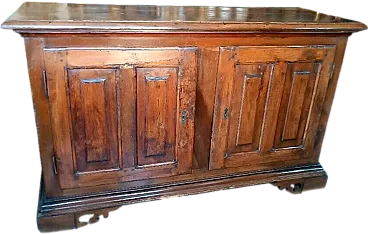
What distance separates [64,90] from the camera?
5.04ft

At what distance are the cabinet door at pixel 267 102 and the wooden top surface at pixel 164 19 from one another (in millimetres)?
123

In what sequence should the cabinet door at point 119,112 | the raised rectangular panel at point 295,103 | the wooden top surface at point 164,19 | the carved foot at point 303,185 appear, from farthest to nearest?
the carved foot at point 303,185 → the raised rectangular panel at point 295,103 → the cabinet door at point 119,112 → the wooden top surface at point 164,19

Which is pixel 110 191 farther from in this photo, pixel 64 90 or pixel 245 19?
pixel 245 19

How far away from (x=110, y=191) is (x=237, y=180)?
0.69m

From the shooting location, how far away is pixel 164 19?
1604 millimetres

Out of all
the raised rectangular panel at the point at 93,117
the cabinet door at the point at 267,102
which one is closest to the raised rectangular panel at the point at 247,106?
the cabinet door at the point at 267,102

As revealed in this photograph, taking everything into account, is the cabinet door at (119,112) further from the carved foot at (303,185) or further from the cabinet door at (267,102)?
the carved foot at (303,185)

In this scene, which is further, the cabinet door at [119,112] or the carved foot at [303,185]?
the carved foot at [303,185]

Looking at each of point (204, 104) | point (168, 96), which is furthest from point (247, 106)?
point (168, 96)

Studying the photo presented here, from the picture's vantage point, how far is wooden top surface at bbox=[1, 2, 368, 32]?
1.42 metres

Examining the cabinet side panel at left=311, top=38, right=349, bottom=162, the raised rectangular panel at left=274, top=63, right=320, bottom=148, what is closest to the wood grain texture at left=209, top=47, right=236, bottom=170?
the raised rectangular panel at left=274, top=63, right=320, bottom=148

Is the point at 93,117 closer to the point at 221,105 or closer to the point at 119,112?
the point at 119,112

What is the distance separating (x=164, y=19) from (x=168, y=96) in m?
0.35

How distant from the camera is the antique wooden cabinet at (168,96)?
4.96 feet
